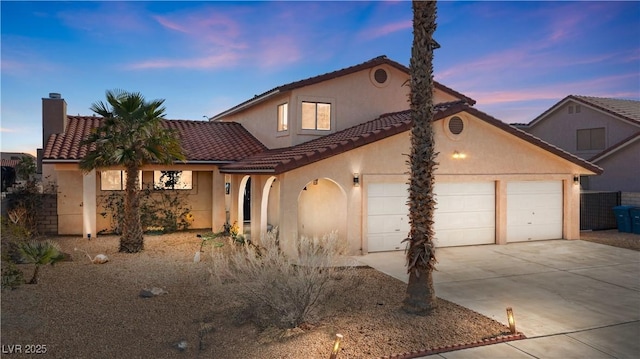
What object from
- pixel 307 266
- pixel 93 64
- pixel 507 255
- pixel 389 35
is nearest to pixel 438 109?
pixel 507 255

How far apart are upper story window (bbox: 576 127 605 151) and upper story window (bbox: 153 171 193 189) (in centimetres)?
2513

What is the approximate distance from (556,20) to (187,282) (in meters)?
17.9

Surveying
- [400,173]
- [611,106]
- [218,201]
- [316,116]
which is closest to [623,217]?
[611,106]

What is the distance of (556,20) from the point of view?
18.8 meters

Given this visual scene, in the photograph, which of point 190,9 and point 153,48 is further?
point 153,48

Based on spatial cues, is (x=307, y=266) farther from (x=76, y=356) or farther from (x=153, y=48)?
(x=153, y=48)

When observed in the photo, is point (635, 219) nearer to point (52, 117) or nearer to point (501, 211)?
point (501, 211)

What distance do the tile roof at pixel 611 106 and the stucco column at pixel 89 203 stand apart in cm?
2882

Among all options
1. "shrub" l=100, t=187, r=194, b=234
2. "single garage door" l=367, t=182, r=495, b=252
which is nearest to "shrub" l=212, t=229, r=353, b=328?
"single garage door" l=367, t=182, r=495, b=252

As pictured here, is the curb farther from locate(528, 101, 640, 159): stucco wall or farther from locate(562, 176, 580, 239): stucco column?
locate(528, 101, 640, 159): stucco wall

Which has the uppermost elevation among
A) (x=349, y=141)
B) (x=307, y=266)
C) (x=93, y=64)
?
(x=93, y=64)

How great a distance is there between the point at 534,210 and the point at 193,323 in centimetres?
1432

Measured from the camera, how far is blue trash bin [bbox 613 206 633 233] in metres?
20.8

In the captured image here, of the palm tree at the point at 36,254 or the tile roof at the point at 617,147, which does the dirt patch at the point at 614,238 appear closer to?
the tile roof at the point at 617,147
